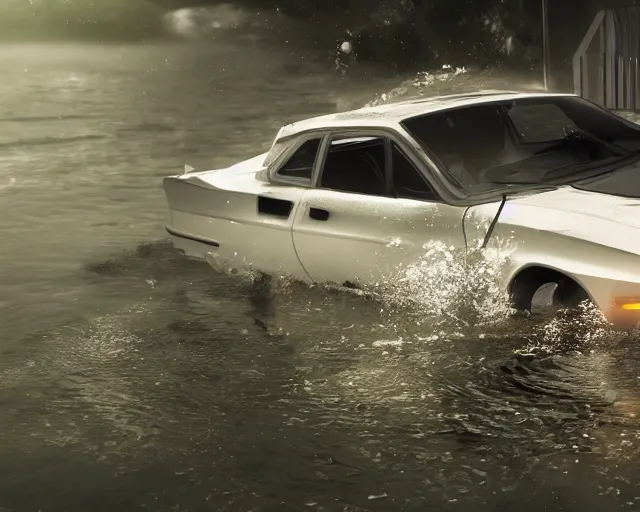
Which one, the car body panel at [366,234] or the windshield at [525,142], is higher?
the windshield at [525,142]

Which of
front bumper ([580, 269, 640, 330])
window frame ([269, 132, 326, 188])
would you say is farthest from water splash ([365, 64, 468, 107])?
front bumper ([580, 269, 640, 330])

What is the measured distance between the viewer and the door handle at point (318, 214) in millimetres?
7040

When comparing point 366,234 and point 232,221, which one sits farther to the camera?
point 232,221

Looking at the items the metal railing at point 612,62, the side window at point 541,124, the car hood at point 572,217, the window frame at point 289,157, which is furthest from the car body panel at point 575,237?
the metal railing at point 612,62

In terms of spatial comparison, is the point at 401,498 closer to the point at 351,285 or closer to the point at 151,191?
the point at 351,285

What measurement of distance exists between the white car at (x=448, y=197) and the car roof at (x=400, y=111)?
1cm

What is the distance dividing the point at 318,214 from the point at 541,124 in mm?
1763

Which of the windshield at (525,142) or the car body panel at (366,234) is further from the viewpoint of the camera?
the windshield at (525,142)

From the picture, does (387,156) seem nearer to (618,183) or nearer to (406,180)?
(406,180)

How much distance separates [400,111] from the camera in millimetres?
7098

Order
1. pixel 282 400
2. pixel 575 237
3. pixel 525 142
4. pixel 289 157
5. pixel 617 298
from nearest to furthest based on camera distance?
pixel 617 298, pixel 575 237, pixel 282 400, pixel 525 142, pixel 289 157

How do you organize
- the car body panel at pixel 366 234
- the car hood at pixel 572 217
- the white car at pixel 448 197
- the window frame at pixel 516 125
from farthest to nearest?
the window frame at pixel 516 125 < the car body panel at pixel 366 234 < the white car at pixel 448 197 < the car hood at pixel 572 217

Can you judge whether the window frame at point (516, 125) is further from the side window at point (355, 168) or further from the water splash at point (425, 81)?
the water splash at point (425, 81)

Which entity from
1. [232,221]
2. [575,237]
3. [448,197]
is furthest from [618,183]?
[232,221]
